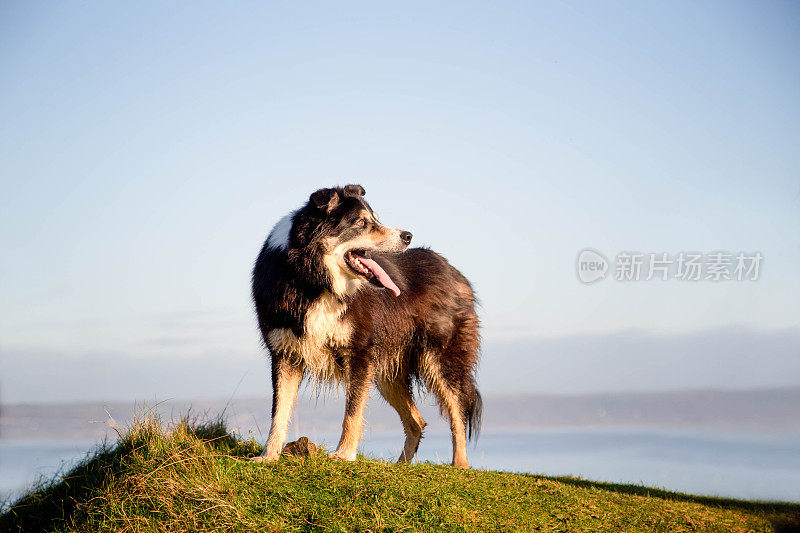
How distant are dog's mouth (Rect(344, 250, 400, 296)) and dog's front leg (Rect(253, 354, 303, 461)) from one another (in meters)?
1.25

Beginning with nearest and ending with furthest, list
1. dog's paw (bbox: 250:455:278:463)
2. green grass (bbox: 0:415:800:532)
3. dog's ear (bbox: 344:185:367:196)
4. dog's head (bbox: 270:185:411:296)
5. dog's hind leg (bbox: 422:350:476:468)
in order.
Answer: green grass (bbox: 0:415:800:532), dog's paw (bbox: 250:455:278:463), dog's head (bbox: 270:185:411:296), dog's ear (bbox: 344:185:367:196), dog's hind leg (bbox: 422:350:476:468)

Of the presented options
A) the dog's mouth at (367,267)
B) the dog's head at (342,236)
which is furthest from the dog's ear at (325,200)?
the dog's mouth at (367,267)

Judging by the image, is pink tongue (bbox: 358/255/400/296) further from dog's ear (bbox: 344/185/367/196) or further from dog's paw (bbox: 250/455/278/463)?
dog's paw (bbox: 250/455/278/463)

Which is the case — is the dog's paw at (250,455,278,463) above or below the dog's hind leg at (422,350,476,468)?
below

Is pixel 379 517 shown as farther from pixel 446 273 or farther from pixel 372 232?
pixel 446 273

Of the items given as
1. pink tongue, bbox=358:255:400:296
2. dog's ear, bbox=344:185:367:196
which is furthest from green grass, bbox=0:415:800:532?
dog's ear, bbox=344:185:367:196

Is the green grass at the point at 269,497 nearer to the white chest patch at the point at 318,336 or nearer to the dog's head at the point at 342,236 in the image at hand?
the white chest patch at the point at 318,336

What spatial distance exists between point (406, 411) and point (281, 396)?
235cm

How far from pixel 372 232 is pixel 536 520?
343cm

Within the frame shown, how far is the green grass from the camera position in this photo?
19.7 ft

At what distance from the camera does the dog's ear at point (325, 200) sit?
708 cm

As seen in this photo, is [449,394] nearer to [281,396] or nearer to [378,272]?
[378,272]

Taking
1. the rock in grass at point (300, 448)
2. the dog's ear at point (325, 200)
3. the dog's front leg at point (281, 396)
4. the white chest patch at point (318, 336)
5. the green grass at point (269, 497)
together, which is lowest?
the green grass at point (269, 497)

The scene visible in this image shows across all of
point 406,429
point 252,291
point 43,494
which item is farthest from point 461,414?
point 43,494
